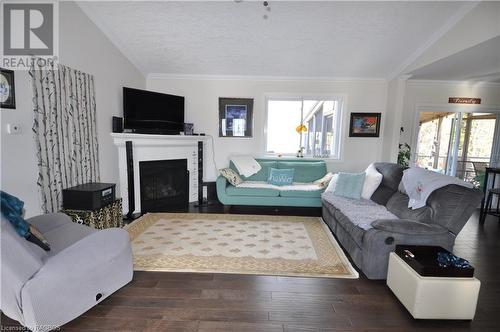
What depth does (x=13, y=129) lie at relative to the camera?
7.14 ft

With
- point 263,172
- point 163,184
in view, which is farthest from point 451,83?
point 163,184

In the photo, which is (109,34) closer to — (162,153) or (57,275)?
(162,153)

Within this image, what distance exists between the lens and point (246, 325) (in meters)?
1.65

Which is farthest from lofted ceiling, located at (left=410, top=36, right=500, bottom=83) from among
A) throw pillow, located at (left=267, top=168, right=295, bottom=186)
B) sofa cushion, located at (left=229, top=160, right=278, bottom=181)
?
sofa cushion, located at (left=229, top=160, right=278, bottom=181)

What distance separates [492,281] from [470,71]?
323 centimetres

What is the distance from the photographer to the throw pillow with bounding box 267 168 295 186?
426 centimetres

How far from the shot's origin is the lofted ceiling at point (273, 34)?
291 cm

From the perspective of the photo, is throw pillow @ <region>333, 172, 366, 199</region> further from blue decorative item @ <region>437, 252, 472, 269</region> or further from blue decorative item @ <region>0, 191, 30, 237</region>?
blue decorative item @ <region>0, 191, 30, 237</region>

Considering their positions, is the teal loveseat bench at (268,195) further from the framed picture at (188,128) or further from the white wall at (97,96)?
the white wall at (97,96)

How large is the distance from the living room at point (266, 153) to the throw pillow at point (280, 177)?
4 centimetres

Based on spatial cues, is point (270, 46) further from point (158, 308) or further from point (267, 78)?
point (158, 308)

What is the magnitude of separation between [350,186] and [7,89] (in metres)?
4.03

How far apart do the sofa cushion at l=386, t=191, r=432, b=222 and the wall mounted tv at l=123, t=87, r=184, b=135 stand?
11.5 ft

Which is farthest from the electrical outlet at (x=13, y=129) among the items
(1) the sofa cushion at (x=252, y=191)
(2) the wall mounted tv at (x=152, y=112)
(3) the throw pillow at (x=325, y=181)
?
(3) the throw pillow at (x=325, y=181)
